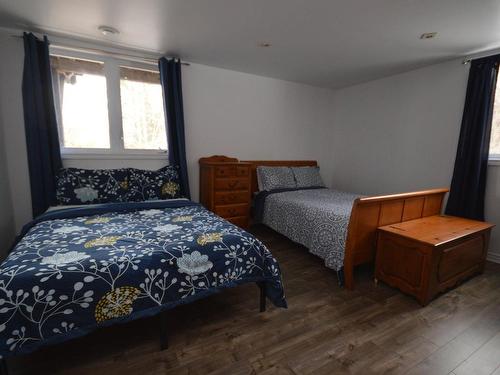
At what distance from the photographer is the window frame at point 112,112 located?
2551 mm

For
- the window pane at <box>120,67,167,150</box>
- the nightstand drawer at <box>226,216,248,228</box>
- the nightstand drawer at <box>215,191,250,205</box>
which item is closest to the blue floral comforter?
the nightstand drawer at <box>215,191,250,205</box>

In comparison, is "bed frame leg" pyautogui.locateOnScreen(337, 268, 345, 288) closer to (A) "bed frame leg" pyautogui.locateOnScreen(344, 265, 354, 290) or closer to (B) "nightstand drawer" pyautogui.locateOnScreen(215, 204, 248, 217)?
(A) "bed frame leg" pyautogui.locateOnScreen(344, 265, 354, 290)

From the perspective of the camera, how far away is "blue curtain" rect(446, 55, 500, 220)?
8.20 feet

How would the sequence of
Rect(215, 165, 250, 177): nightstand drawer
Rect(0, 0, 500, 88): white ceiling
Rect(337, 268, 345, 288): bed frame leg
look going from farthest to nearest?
Rect(215, 165, 250, 177): nightstand drawer, Rect(337, 268, 345, 288): bed frame leg, Rect(0, 0, 500, 88): white ceiling

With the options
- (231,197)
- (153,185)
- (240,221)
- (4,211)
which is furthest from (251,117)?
(4,211)

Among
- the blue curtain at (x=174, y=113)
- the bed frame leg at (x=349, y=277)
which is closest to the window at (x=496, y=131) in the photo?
the bed frame leg at (x=349, y=277)

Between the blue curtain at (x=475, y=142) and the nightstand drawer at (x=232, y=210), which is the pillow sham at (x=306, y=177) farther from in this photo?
the blue curtain at (x=475, y=142)

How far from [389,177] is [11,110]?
441cm

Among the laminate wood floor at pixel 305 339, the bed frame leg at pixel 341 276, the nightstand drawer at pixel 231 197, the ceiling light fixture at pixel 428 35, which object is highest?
the ceiling light fixture at pixel 428 35

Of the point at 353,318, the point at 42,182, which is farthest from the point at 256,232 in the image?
the point at 42,182

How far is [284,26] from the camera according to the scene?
210 centimetres

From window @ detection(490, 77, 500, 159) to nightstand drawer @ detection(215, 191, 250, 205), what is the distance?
2.68 metres

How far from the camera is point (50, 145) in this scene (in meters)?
2.41

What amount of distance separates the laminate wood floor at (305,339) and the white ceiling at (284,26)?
218cm
